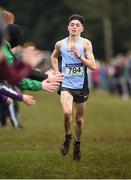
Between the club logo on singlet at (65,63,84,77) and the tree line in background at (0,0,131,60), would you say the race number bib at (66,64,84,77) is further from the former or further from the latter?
the tree line in background at (0,0,131,60)

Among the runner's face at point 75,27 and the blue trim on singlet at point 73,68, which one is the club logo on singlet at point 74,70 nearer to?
Result: the blue trim on singlet at point 73,68

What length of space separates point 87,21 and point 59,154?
77.4 metres

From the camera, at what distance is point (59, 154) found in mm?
14469

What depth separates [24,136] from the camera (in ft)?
Result: 62.6

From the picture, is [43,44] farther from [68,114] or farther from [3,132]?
[68,114]

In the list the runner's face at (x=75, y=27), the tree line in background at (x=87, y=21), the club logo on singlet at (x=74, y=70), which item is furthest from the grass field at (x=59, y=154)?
the tree line in background at (x=87, y=21)

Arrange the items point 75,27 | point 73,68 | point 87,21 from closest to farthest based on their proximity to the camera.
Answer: point 73,68 → point 75,27 → point 87,21

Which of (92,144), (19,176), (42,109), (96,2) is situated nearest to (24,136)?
(92,144)

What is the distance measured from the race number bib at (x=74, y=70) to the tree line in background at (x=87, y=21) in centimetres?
7225

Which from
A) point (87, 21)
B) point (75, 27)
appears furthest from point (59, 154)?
Result: point (87, 21)

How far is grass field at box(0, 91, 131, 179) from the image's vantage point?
1210 centimetres

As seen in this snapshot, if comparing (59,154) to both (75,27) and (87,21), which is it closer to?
(75,27)

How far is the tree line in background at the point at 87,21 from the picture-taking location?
3482 inches

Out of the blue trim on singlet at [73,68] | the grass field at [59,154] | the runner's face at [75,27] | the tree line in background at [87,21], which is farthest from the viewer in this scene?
the tree line in background at [87,21]
